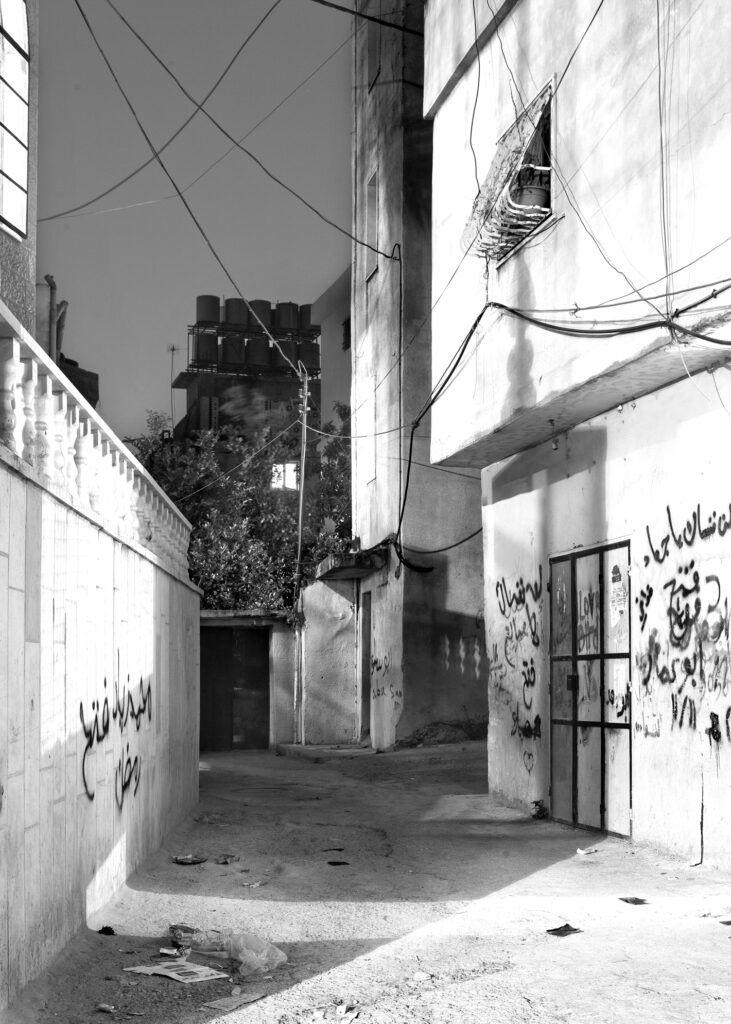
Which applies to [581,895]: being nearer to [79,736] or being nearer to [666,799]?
[666,799]

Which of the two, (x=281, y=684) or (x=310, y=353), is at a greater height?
(x=310, y=353)

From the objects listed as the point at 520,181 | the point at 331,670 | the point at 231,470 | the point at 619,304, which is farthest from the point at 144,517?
the point at 231,470

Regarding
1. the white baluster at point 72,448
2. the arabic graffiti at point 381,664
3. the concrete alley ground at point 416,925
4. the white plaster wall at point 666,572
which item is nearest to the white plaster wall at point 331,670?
the arabic graffiti at point 381,664

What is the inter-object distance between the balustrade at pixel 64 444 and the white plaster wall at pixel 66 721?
16cm

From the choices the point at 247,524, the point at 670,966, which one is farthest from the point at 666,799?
the point at 247,524

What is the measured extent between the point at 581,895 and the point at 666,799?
62.6 inches

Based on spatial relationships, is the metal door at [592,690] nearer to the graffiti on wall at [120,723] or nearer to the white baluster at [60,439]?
the graffiti on wall at [120,723]

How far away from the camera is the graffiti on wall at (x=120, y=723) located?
6254mm

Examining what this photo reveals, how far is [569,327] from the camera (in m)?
9.20

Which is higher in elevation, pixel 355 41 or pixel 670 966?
pixel 355 41

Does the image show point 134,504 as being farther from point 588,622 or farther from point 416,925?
point 588,622

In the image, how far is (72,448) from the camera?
248 inches

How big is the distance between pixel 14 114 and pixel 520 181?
4.36 metres

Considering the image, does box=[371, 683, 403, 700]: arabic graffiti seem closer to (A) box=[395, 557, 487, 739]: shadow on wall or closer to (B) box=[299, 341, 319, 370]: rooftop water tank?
(A) box=[395, 557, 487, 739]: shadow on wall
